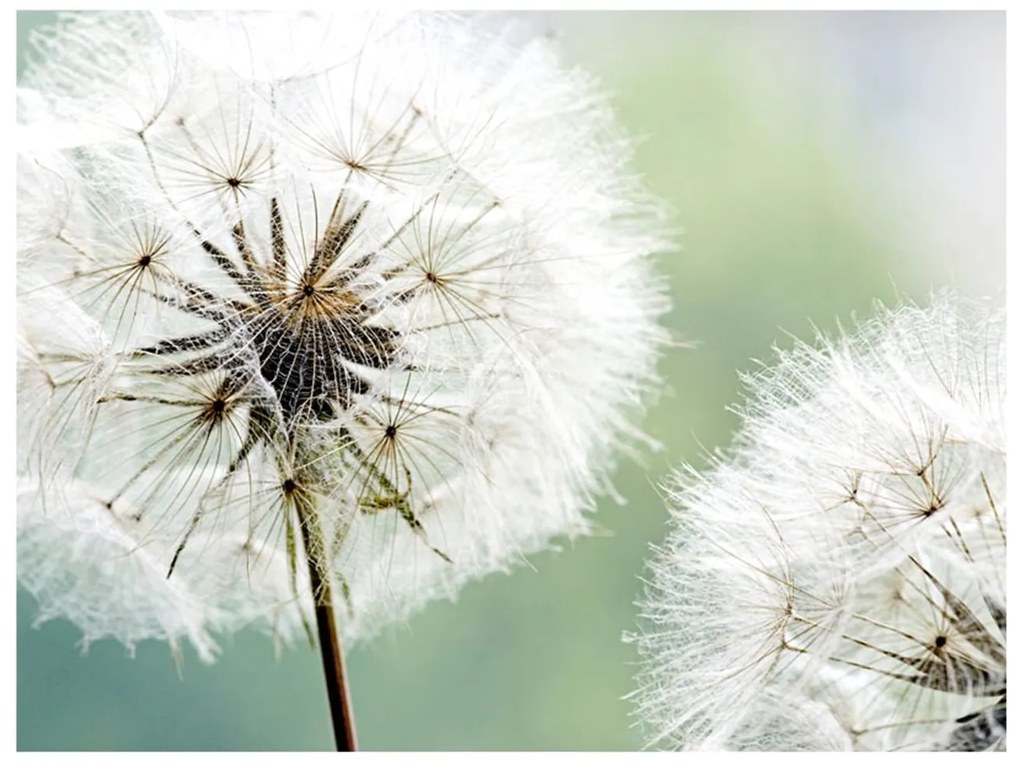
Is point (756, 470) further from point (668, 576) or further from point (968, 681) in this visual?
point (968, 681)

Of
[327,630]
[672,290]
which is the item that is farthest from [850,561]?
[672,290]

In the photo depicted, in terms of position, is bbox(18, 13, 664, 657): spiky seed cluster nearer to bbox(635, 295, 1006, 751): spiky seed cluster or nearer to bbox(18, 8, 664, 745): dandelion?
bbox(18, 8, 664, 745): dandelion

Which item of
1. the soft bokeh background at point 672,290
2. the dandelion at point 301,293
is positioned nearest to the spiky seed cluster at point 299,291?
the dandelion at point 301,293

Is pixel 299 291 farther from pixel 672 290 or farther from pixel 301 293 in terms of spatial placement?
pixel 672 290

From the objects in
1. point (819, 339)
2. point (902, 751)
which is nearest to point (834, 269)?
point (819, 339)

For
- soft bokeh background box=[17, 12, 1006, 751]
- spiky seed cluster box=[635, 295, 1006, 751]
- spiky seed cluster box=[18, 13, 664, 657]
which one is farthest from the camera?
soft bokeh background box=[17, 12, 1006, 751]

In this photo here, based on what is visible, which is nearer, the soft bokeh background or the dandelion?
the dandelion

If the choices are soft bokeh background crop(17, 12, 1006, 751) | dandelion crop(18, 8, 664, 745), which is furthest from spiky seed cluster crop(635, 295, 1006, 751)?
soft bokeh background crop(17, 12, 1006, 751)
